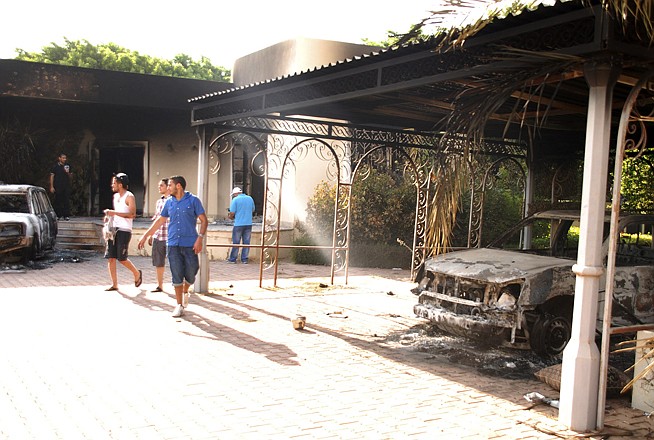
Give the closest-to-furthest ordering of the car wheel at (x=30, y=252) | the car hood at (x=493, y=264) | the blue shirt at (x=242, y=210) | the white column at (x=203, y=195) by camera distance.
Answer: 1. the car hood at (x=493, y=264)
2. the white column at (x=203, y=195)
3. the car wheel at (x=30, y=252)
4. the blue shirt at (x=242, y=210)

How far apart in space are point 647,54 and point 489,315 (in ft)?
10.1

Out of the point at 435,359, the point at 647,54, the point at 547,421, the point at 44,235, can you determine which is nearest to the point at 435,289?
the point at 435,359

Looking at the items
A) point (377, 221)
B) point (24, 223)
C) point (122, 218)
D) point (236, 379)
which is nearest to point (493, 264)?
point (236, 379)

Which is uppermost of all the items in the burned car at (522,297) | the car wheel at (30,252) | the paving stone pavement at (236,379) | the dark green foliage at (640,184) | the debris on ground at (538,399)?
the dark green foliage at (640,184)

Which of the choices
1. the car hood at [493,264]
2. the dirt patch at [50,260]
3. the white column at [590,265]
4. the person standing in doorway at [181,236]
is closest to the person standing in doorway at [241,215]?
the dirt patch at [50,260]

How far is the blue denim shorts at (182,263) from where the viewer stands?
8289 mm

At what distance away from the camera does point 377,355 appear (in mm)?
6988

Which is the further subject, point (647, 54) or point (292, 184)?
point (292, 184)

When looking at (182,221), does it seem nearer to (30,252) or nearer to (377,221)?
(30,252)

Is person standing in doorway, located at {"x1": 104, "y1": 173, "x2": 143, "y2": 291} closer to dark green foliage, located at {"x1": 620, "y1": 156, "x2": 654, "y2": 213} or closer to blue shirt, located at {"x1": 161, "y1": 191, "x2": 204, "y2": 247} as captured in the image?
blue shirt, located at {"x1": 161, "y1": 191, "x2": 204, "y2": 247}

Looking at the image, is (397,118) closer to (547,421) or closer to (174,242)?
(174,242)

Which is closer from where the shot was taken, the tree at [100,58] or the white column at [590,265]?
the white column at [590,265]

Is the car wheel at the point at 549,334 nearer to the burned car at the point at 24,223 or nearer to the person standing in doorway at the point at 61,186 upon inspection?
the burned car at the point at 24,223

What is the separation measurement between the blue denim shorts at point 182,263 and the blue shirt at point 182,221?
0.28 feet
